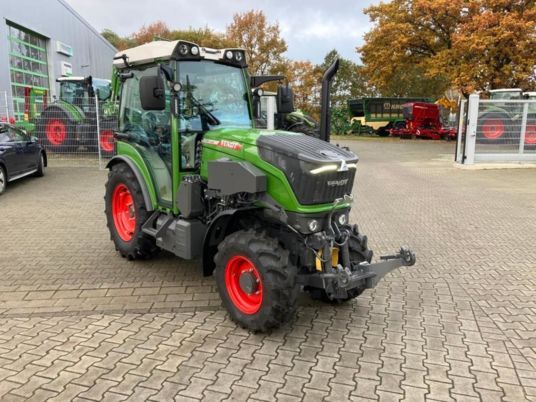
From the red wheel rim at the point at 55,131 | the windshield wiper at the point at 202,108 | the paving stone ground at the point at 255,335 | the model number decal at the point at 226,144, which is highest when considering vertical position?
the windshield wiper at the point at 202,108

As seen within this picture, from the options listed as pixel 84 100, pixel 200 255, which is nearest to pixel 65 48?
pixel 84 100

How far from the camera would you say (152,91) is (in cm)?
401

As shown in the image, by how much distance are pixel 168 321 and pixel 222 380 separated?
1.06 meters

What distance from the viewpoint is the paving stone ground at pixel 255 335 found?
3.09m

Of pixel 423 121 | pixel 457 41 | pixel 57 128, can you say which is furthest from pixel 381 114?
pixel 57 128

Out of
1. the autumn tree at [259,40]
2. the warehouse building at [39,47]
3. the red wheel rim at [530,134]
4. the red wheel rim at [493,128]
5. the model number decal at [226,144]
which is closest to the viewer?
the model number decal at [226,144]

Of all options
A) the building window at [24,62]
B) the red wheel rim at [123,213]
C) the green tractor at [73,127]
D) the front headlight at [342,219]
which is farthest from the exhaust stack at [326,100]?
the building window at [24,62]

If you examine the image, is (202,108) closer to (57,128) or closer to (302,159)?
(302,159)

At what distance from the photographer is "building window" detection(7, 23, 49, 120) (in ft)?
61.0

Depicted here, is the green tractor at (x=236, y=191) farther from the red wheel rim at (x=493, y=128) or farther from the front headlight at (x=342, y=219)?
the red wheel rim at (x=493, y=128)

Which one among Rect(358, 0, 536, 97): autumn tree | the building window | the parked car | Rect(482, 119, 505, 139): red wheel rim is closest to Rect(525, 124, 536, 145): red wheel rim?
Rect(482, 119, 505, 139): red wheel rim

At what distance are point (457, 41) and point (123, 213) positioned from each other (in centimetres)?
1940

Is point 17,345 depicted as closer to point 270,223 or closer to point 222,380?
point 222,380

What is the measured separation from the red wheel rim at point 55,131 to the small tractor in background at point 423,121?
20568mm
